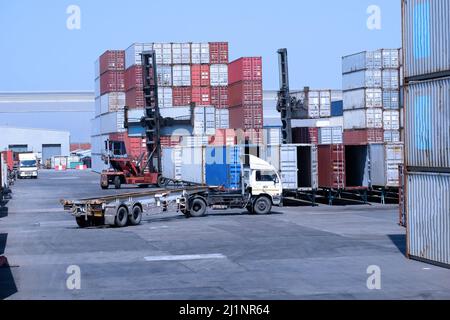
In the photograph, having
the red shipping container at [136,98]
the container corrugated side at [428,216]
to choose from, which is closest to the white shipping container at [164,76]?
the red shipping container at [136,98]

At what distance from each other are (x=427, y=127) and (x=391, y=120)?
152ft

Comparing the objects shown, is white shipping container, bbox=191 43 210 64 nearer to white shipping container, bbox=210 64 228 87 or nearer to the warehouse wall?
white shipping container, bbox=210 64 228 87

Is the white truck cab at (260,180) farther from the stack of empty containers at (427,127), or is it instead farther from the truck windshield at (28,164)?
the truck windshield at (28,164)

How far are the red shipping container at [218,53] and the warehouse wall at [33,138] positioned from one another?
8304 centimetres

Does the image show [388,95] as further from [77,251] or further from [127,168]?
[77,251]

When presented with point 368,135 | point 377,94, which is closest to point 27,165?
point 368,135

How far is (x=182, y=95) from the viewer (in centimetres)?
7475

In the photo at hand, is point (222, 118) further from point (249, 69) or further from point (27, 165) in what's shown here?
point (27, 165)

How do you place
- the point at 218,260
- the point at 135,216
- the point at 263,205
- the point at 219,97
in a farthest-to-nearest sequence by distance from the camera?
the point at 219,97 < the point at 263,205 < the point at 135,216 < the point at 218,260

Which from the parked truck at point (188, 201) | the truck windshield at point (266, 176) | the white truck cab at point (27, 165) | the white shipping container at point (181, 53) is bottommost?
the parked truck at point (188, 201)

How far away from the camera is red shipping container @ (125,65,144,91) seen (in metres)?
76.6

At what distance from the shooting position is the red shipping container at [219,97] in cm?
7525

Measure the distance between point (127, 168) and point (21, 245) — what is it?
131ft

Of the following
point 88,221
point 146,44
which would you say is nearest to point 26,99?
point 146,44
